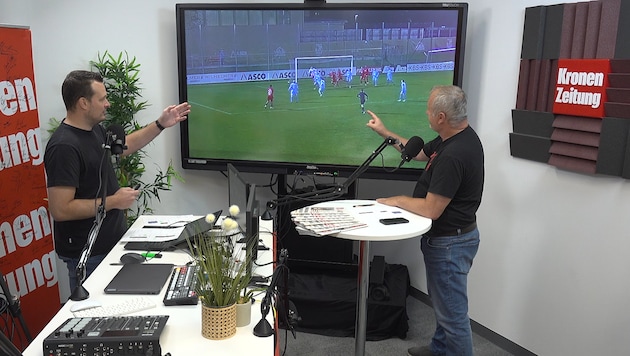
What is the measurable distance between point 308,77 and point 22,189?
6.17 ft

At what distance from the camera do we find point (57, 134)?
235 centimetres

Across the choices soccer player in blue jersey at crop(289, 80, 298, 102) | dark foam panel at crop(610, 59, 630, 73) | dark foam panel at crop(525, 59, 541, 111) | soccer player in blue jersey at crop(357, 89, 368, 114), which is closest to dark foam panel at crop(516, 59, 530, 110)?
dark foam panel at crop(525, 59, 541, 111)

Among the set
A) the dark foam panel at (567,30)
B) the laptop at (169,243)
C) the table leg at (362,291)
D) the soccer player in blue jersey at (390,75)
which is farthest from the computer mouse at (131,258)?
the dark foam panel at (567,30)

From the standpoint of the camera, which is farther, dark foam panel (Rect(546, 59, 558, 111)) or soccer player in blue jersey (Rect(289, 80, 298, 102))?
soccer player in blue jersey (Rect(289, 80, 298, 102))

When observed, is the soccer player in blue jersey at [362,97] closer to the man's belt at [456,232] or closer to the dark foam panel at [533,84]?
the dark foam panel at [533,84]

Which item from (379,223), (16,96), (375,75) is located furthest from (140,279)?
(375,75)

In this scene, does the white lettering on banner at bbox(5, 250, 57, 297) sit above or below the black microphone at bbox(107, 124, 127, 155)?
below

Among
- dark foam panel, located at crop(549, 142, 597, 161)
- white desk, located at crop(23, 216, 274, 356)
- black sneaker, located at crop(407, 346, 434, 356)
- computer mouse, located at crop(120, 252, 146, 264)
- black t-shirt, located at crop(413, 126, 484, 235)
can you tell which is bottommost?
black sneaker, located at crop(407, 346, 434, 356)

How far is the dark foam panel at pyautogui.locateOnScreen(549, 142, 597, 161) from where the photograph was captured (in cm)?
251

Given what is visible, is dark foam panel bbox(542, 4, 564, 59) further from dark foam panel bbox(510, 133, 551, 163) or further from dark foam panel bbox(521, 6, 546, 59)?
dark foam panel bbox(510, 133, 551, 163)

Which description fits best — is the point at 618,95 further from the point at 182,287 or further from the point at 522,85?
the point at 182,287

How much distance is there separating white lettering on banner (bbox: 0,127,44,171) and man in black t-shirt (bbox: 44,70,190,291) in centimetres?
63

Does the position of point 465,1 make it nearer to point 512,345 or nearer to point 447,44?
point 447,44

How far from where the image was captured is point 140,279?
1.97m
